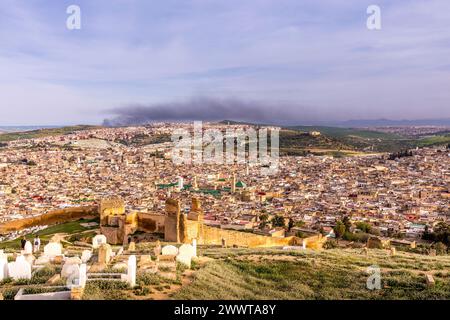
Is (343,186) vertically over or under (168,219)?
under

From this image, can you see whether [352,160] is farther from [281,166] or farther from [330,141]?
[330,141]

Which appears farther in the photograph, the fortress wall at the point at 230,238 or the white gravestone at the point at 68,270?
the fortress wall at the point at 230,238

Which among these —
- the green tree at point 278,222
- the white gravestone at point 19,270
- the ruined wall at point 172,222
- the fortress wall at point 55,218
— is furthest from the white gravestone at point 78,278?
the green tree at point 278,222

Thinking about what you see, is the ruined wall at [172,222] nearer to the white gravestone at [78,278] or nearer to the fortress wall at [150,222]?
the fortress wall at [150,222]

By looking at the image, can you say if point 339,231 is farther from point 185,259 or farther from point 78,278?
point 78,278

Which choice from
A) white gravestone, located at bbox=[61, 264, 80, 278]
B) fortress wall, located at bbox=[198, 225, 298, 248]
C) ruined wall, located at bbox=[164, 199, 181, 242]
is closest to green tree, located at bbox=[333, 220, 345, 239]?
fortress wall, located at bbox=[198, 225, 298, 248]

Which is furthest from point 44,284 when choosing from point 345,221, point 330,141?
point 330,141

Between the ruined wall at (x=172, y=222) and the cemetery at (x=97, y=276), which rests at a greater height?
the cemetery at (x=97, y=276)
